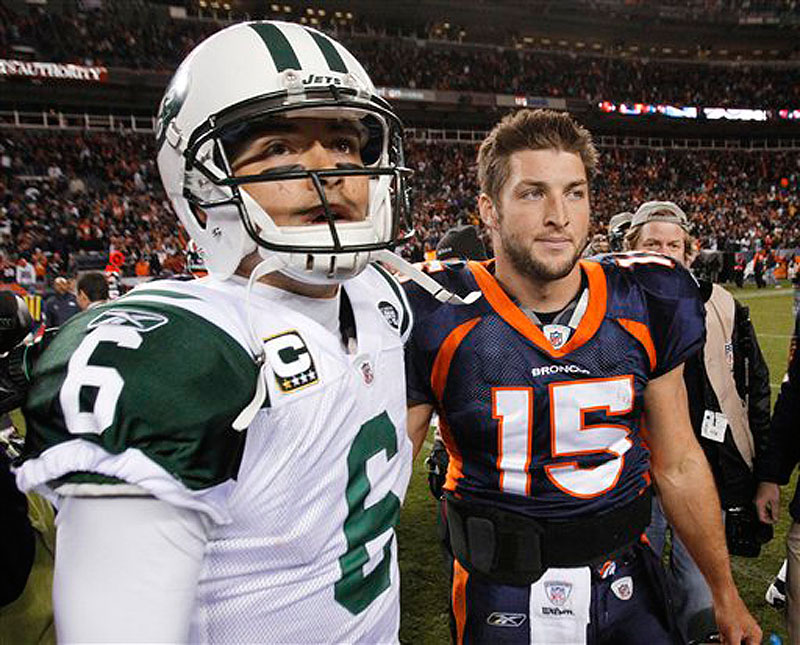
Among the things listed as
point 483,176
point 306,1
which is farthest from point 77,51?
point 483,176

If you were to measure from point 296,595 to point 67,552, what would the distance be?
1.15 ft

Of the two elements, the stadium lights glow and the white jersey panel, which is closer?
the white jersey panel

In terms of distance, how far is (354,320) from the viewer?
125cm

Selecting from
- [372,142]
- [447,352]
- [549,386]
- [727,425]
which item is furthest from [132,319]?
[727,425]

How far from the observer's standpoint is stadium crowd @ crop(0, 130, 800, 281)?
16750 millimetres

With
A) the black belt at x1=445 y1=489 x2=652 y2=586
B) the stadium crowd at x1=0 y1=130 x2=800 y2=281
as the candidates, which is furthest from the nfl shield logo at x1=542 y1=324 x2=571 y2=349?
the stadium crowd at x1=0 y1=130 x2=800 y2=281

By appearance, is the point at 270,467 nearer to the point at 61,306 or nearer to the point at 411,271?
the point at 411,271

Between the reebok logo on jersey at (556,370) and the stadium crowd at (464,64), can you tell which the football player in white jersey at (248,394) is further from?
the stadium crowd at (464,64)

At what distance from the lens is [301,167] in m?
1.06

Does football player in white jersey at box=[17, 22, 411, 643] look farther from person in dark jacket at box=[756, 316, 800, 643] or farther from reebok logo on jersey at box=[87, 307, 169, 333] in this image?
person in dark jacket at box=[756, 316, 800, 643]

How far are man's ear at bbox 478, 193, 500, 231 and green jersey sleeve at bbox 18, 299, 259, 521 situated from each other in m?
1.27

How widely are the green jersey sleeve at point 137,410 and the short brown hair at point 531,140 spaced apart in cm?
132

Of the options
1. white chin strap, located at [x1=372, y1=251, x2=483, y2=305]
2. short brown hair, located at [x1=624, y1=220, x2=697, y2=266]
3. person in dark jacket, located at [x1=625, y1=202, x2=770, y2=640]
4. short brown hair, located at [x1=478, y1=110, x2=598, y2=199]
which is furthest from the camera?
short brown hair, located at [x1=624, y1=220, x2=697, y2=266]

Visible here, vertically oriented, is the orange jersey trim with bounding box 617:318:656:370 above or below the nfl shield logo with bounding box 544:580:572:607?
above
